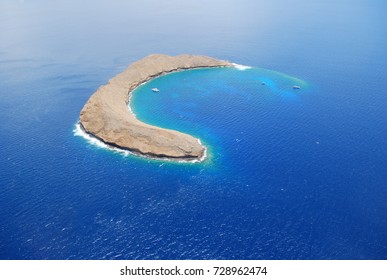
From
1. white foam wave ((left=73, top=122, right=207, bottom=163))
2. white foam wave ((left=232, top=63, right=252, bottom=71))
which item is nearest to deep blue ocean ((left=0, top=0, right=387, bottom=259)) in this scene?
white foam wave ((left=73, top=122, right=207, bottom=163))

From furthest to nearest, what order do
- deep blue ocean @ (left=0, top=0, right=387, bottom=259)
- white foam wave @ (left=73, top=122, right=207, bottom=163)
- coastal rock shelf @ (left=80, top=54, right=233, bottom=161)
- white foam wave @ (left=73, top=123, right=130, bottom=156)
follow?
white foam wave @ (left=73, top=123, right=130, bottom=156) → coastal rock shelf @ (left=80, top=54, right=233, bottom=161) → white foam wave @ (left=73, top=122, right=207, bottom=163) → deep blue ocean @ (left=0, top=0, right=387, bottom=259)

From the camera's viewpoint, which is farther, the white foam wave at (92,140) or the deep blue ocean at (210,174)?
the white foam wave at (92,140)

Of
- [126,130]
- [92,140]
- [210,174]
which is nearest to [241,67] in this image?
[126,130]

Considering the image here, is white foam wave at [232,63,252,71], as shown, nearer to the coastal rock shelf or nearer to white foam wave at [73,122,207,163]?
the coastal rock shelf

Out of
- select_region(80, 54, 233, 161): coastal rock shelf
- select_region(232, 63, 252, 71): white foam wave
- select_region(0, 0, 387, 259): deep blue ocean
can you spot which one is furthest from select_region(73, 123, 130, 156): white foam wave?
select_region(232, 63, 252, 71): white foam wave

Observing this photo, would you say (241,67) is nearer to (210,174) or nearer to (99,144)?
(99,144)

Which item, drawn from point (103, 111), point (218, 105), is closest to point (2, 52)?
point (103, 111)

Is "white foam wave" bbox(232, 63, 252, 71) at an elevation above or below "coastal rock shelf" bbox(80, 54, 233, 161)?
above

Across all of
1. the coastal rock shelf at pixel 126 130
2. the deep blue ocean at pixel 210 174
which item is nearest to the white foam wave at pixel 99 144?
the coastal rock shelf at pixel 126 130

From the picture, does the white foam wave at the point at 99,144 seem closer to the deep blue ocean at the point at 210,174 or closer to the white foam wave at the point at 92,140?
the white foam wave at the point at 92,140

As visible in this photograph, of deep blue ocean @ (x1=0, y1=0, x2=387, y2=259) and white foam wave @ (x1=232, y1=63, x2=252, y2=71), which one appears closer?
deep blue ocean @ (x1=0, y1=0, x2=387, y2=259)

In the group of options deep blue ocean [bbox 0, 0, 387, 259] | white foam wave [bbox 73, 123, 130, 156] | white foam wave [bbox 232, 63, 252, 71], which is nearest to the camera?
deep blue ocean [bbox 0, 0, 387, 259]

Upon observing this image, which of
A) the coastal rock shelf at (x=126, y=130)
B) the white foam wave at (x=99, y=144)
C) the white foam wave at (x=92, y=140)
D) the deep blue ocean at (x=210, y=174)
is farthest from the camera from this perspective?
the white foam wave at (x=92, y=140)
